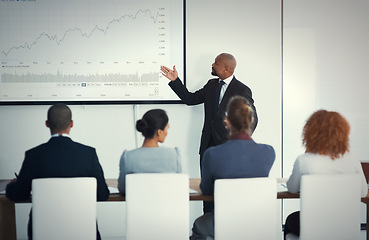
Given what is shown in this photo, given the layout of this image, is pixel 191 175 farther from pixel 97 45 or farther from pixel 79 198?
pixel 79 198

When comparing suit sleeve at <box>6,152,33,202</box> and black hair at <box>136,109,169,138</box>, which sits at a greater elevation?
black hair at <box>136,109,169,138</box>

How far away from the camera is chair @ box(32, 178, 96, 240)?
2557mm

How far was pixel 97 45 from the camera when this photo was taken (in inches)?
179

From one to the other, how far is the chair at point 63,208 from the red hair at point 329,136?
1.29m

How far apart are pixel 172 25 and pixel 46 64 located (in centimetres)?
122

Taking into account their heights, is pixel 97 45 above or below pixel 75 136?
above

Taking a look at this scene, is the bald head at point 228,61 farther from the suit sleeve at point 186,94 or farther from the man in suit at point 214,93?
the suit sleeve at point 186,94

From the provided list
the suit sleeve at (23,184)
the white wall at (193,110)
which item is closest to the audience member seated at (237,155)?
the suit sleeve at (23,184)

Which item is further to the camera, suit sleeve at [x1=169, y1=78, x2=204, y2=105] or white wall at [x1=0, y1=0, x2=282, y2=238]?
white wall at [x1=0, y1=0, x2=282, y2=238]

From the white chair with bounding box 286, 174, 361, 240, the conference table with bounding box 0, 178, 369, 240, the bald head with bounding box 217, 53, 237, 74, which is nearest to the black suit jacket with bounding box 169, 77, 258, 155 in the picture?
the bald head with bounding box 217, 53, 237, 74

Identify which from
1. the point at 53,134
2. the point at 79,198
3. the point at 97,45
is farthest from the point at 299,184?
the point at 97,45

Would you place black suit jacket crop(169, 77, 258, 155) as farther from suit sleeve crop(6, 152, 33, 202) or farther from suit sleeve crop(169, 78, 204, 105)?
suit sleeve crop(6, 152, 33, 202)

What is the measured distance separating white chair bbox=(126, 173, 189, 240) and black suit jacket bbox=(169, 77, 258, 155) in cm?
170

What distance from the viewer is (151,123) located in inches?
114
